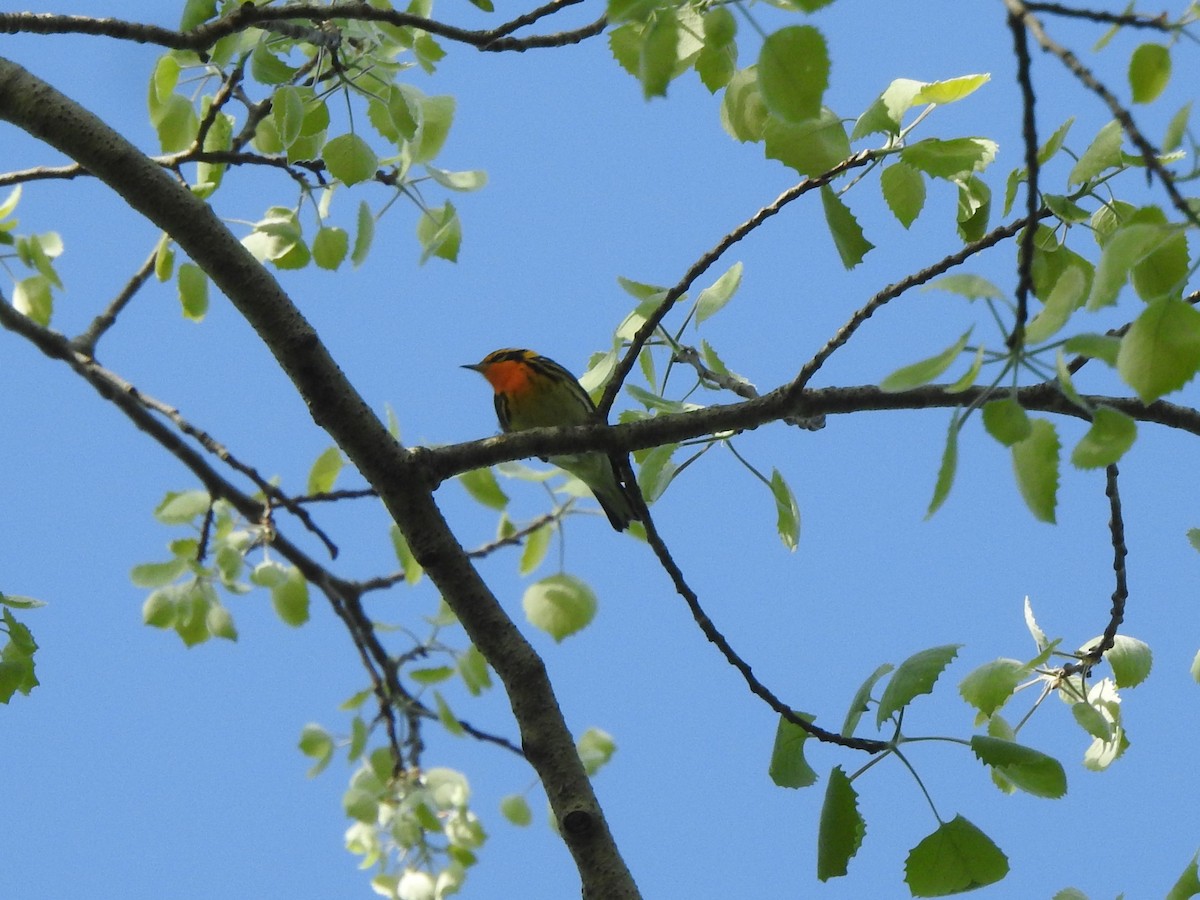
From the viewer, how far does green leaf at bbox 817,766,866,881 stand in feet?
5.36

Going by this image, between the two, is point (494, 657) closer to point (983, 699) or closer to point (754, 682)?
point (754, 682)

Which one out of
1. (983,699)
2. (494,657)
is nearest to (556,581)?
(494,657)

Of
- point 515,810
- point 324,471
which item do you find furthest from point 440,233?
point 515,810

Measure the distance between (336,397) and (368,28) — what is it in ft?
2.41

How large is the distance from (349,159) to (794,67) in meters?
1.23

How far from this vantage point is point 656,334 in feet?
7.27

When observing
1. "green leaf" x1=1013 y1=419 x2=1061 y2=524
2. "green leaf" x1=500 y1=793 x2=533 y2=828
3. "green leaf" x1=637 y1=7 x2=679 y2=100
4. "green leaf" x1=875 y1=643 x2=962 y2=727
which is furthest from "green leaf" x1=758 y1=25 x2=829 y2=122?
"green leaf" x1=500 y1=793 x2=533 y2=828

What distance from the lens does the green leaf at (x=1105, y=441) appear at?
120cm

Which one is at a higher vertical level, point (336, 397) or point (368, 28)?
point (368, 28)

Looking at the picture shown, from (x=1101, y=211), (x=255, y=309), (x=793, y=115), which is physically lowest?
(x=793, y=115)

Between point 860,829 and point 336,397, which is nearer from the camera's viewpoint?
point 860,829

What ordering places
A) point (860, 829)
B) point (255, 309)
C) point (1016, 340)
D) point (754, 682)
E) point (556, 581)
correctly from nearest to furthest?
point (1016, 340) < point (860, 829) < point (754, 682) < point (255, 309) < point (556, 581)

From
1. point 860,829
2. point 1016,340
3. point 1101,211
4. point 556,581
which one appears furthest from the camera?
point 556,581

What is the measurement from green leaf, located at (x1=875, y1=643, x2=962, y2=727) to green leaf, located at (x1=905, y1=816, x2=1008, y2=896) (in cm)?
16
